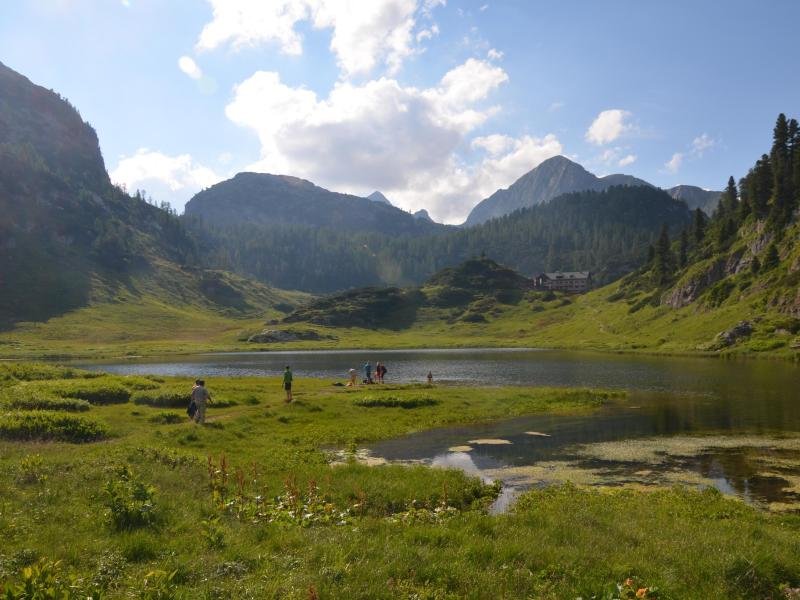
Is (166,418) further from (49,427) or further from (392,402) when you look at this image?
(392,402)

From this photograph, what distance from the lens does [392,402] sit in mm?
55000

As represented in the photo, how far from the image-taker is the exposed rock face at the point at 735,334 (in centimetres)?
Result: 13712

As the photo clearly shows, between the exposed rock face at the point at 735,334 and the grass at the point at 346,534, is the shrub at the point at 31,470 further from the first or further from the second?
the exposed rock face at the point at 735,334

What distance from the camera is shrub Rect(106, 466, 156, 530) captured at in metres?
15.7

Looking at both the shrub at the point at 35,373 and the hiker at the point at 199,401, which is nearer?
the hiker at the point at 199,401

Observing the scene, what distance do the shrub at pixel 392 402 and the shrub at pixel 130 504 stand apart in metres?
36.6

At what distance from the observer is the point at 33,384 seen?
46.7 m

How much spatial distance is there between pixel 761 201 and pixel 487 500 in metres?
220

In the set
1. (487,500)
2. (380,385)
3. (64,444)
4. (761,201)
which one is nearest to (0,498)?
(64,444)

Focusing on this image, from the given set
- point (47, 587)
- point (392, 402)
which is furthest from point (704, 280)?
point (47, 587)

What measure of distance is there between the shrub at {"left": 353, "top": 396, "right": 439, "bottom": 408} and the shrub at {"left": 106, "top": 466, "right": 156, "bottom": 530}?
3663cm

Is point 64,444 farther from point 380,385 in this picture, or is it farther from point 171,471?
point 380,385

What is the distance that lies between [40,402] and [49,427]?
30.5 ft

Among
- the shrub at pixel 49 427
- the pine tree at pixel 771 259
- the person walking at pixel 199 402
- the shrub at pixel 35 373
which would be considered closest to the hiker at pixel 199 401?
the person walking at pixel 199 402
